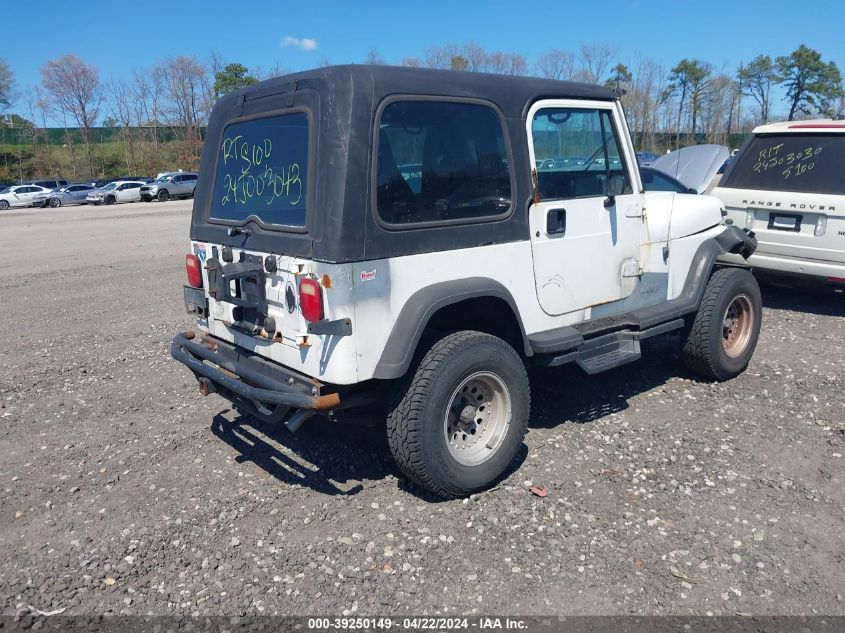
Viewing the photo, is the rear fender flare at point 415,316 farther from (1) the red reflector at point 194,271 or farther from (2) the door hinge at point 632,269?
(1) the red reflector at point 194,271

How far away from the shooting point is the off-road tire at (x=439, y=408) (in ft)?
12.1

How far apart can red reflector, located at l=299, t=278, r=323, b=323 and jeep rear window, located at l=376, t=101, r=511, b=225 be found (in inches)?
19.9

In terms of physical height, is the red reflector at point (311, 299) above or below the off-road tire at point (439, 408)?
above

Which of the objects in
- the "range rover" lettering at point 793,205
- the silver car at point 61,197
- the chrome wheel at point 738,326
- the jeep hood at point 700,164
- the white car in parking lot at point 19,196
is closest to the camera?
the chrome wheel at point 738,326

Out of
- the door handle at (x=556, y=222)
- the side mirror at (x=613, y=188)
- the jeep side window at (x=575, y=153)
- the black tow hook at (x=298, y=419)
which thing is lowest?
the black tow hook at (x=298, y=419)

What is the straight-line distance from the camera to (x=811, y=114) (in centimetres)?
5822

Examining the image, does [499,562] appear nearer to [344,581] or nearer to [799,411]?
[344,581]

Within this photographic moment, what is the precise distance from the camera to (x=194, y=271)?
4.62m

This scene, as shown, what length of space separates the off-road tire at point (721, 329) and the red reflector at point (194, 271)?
12.3 feet

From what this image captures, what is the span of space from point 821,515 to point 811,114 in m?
65.2

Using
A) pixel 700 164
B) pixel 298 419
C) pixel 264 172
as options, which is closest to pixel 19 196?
pixel 700 164

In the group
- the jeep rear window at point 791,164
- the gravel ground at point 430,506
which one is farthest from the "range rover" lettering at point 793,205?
the gravel ground at point 430,506

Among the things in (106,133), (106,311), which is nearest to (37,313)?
(106,311)

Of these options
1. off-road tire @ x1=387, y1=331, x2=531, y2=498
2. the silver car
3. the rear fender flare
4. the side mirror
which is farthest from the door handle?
the silver car
